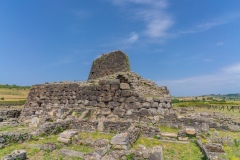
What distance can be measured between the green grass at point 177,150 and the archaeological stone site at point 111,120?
145 mm

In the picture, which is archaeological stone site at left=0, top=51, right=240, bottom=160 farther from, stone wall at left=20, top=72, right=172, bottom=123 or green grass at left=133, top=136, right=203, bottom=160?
green grass at left=133, top=136, right=203, bottom=160

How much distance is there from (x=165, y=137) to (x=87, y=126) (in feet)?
16.6

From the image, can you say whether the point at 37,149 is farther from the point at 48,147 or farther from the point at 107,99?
the point at 107,99

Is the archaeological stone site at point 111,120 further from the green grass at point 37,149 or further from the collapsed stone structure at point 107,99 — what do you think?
the green grass at point 37,149

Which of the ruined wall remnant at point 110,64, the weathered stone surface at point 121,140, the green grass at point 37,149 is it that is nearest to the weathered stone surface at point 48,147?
the green grass at point 37,149

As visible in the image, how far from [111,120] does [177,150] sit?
512 centimetres

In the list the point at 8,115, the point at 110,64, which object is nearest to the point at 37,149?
the point at 110,64

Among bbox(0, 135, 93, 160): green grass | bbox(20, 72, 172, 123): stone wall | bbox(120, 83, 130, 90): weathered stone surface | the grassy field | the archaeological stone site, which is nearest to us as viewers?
bbox(0, 135, 93, 160): green grass

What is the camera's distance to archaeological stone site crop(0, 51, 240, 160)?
764cm

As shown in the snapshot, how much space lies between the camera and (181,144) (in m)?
9.20

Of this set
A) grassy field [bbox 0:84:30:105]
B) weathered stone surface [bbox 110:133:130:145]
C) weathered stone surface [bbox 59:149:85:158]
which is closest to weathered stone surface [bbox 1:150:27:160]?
weathered stone surface [bbox 59:149:85:158]

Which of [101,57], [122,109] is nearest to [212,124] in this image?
[122,109]

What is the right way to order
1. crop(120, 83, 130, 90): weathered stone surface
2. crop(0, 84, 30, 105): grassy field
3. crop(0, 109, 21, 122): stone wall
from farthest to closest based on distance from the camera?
crop(0, 84, 30, 105): grassy field, crop(0, 109, 21, 122): stone wall, crop(120, 83, 130, 90): weathered stone surface

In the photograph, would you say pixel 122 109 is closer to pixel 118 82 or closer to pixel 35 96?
pixel 118 82
